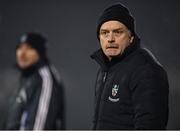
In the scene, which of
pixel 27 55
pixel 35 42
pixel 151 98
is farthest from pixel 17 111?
pixel 151 98

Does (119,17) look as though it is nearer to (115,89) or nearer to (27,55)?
(115,89)

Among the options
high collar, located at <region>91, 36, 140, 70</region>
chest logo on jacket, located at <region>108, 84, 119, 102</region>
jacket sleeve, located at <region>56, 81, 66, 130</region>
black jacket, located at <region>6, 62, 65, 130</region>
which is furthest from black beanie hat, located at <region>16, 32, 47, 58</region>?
chest logo on jacket, located at <region>108, 84, 119, 102</region>

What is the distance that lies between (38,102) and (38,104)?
0.6 inches

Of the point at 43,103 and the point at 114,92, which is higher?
the point at 114,92

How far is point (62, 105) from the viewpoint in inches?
161

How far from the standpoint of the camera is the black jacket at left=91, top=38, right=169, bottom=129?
187cm

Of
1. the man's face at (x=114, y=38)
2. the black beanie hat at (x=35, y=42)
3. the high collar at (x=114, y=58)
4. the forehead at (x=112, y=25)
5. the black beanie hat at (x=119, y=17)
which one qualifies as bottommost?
the black beanie hat at (x=35, y=42)

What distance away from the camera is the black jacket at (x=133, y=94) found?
1873 millimetres

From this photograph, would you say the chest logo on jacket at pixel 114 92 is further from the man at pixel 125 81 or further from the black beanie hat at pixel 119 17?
the black beanie hat at pixel 119 17

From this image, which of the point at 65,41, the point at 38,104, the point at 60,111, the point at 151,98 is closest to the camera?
the point at 151,98

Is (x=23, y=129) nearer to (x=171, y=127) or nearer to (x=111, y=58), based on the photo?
(x=171, y=127)

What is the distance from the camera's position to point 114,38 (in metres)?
1.96

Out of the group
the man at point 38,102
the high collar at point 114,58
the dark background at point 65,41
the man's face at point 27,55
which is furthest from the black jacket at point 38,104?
the high collar at point 114,58

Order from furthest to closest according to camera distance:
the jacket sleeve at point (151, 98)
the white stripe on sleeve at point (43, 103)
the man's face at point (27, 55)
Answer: the man's face at point (27, 55)
the white stripe on sleeve at point (43, 103)
the jacket sleeve at point (151, 98)
